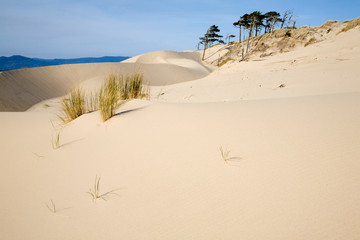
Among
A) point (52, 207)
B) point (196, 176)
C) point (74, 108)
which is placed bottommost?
point (52, 207)

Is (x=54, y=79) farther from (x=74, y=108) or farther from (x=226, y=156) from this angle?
(x=226, y=156)

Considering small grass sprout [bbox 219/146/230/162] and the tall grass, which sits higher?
the tall grass

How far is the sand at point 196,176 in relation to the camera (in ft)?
3.11

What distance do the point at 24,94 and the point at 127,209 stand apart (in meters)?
14.2

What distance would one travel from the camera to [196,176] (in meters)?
1.29

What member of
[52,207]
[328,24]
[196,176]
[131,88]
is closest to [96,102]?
[131,88]

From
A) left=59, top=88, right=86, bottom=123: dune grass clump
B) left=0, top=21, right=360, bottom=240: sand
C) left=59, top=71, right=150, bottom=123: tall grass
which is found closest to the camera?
left=0, top=21, right=360, bottom=240: sand

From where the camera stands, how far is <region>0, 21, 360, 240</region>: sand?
948 mm

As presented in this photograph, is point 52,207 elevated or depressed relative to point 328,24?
depressed

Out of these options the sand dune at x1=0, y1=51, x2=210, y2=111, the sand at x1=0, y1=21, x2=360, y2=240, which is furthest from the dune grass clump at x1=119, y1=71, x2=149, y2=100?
the sand dune at x1=0, y1=51, x2=210, y2=111

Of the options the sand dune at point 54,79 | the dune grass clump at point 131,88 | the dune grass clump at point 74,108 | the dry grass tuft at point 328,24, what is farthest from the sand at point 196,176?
the dry grass tuft at point 328,24

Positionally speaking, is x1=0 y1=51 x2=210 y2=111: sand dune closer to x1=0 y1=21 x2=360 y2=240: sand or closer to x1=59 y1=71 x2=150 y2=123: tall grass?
x1=59 y1=71 x2=150 y2=123: tall grass

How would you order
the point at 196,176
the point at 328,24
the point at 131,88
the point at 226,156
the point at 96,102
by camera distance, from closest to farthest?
the point at 196,176 < the point at 226,156 < the point at 96,102 < the point at 131,88 < the point at 328,24

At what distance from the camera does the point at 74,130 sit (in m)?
2.27
